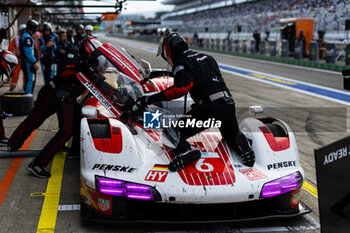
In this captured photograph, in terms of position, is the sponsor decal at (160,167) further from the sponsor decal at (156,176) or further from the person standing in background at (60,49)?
the person standing in background at (60,49)

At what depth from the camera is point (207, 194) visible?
145 inches

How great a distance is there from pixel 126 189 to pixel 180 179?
469mm

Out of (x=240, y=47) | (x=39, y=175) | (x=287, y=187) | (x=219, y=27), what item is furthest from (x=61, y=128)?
(x=219, y=27)

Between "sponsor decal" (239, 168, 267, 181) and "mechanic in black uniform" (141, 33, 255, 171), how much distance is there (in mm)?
88

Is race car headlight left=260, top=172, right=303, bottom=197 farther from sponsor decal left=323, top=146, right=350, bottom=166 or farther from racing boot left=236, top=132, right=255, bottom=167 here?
sponsor decal left=323, top=146, right=350, bottom=166

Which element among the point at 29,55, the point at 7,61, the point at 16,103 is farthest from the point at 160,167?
the point at 29,55

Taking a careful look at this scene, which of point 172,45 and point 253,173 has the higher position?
point 172,45

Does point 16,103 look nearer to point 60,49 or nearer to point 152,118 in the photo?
point 60,49

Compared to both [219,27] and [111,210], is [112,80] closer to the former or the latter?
[111,210]

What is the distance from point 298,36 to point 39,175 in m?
24.1

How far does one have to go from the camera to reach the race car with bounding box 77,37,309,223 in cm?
371

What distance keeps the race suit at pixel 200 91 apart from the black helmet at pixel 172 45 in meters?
0.07

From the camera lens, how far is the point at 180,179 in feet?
12.6

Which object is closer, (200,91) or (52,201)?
(200,91)
